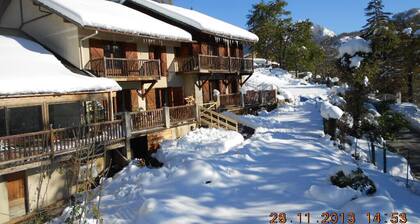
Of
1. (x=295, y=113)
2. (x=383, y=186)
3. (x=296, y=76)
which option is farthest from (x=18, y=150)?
(x=296, y=76)

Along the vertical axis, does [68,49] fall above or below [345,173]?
above

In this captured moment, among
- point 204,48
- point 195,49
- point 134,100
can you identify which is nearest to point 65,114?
point 134,100

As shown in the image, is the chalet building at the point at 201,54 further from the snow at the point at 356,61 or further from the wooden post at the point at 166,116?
the snow at the point at 356,61

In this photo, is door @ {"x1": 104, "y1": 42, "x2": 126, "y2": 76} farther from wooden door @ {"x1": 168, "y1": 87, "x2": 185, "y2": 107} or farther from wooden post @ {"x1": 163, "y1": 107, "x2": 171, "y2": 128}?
wooden door @ {"x1": 168, "y1": 87, "x2": 185, "y2": 107}

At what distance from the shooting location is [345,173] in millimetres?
13047

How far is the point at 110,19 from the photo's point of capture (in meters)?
18.5

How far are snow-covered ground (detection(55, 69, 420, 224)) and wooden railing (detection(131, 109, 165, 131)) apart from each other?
3.28ft

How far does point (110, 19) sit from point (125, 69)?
2.28 metres

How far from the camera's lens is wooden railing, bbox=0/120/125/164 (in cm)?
1209

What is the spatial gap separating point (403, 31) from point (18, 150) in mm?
36240

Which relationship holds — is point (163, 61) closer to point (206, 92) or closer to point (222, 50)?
point (206, 92)

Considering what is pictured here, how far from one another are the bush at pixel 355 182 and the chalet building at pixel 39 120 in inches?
300

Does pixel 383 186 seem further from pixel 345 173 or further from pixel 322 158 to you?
pixel 322 158
